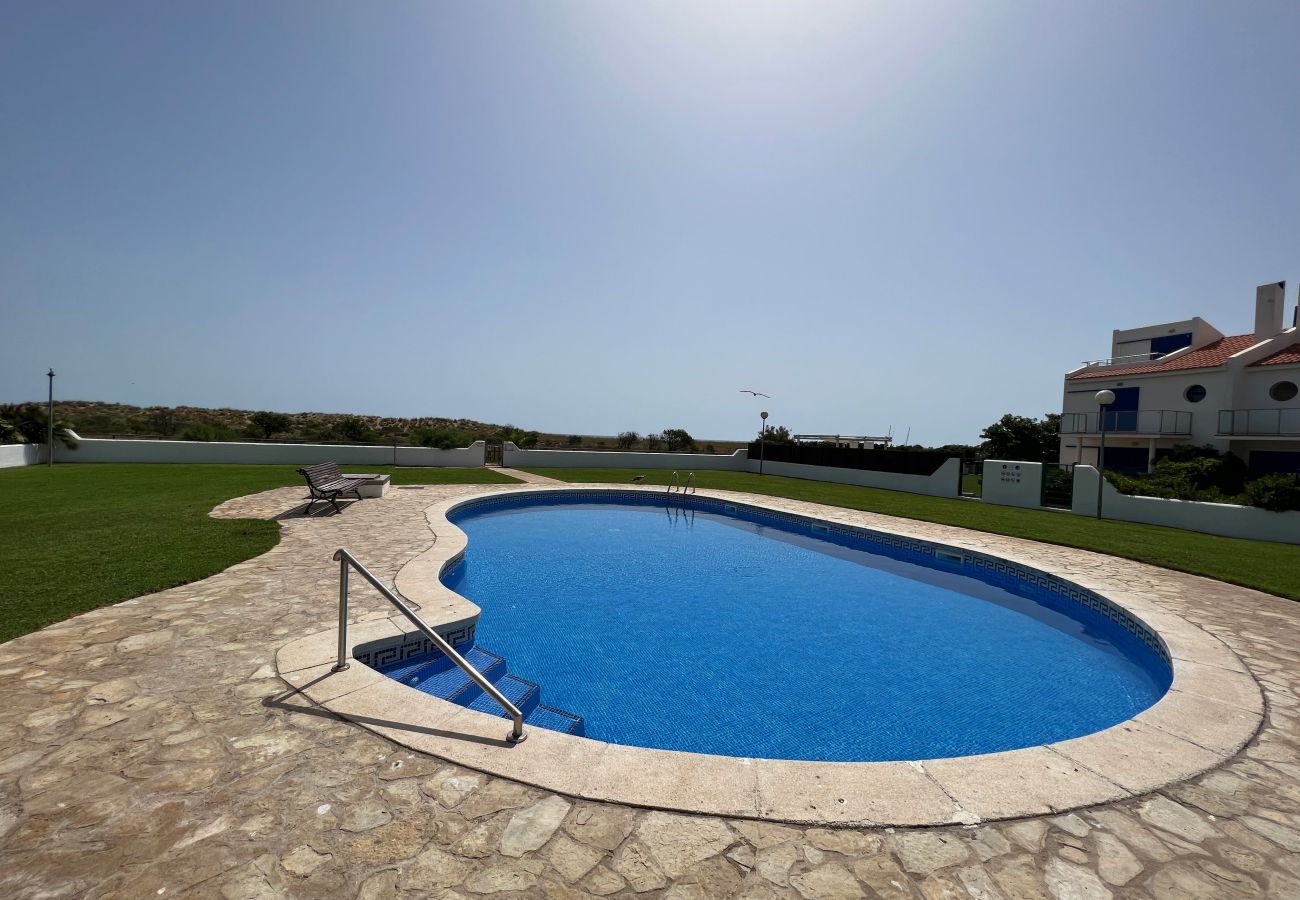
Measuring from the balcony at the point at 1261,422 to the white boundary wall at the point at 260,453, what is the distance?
30.7m

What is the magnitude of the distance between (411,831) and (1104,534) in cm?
1395

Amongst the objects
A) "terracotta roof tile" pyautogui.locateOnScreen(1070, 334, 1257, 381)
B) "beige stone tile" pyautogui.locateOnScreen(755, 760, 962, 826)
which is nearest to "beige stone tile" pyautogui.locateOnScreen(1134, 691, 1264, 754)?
"beige stone tile" pyautogui.locateOnScreen(755, 760, 962, 826)

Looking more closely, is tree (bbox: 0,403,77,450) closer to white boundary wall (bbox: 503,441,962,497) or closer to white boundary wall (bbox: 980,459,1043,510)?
white boundary wall (bbox: 503,441,962,497)

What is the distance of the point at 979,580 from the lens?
27.8ft

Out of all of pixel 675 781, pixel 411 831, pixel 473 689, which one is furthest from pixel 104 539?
pixel 675 781

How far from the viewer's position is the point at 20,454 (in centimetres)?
1789

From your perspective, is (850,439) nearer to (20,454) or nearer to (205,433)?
(205,433)

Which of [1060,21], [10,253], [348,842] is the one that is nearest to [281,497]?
[348,842]

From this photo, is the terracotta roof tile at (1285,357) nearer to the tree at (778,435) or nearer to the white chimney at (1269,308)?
the white chimney at (1269,308)

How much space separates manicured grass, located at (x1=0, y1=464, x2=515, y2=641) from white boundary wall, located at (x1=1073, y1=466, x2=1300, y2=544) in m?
19.0

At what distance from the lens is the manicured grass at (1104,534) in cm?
778

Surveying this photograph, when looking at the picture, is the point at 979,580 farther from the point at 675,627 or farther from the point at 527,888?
the point at 527,888

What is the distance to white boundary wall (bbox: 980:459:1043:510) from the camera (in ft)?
50.6

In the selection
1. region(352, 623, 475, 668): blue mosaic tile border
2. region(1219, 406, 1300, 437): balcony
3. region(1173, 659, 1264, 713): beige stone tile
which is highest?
region(1219, 406, 1300, 437): balcony
